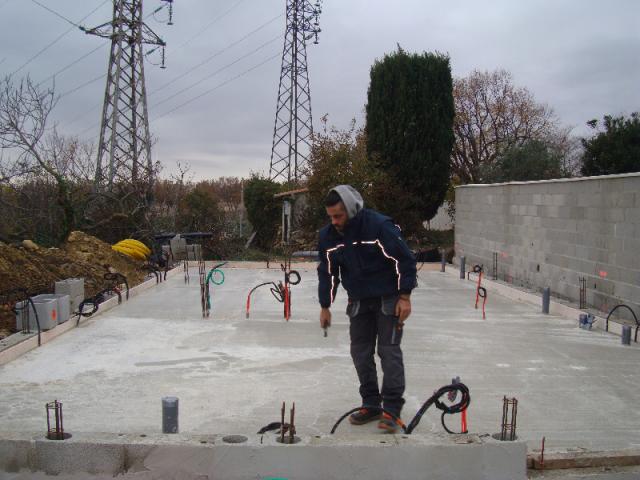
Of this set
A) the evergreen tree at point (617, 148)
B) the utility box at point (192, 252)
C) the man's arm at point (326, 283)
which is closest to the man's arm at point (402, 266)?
the man's arm at point (326, 283)

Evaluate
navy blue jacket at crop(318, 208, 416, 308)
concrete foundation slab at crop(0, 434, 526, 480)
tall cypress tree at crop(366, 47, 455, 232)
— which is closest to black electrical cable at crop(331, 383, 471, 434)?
concrete foundation slab at crop(0, 434, 526, 480)

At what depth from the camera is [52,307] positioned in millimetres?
6492

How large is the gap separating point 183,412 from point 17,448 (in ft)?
3.85

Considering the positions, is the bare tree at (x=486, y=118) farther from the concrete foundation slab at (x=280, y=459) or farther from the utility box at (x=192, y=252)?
the concrete foundation slab at (x=280, y=459)

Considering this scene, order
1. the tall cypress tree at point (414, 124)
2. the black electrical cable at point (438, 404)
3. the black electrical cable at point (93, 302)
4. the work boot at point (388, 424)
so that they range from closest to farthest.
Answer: the black electrical cable at point (438, 404)
the work boot at point (388, 424)
the black electrical cable at point (93, 302)
the tall cypress tree at point (414, 124)

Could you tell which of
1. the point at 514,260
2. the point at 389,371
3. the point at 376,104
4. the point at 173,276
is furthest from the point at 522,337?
the point at 376,104

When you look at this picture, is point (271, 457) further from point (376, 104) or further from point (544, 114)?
point (544, 114)

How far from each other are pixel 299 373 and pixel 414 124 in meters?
15.3

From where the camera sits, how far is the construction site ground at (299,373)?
396cm

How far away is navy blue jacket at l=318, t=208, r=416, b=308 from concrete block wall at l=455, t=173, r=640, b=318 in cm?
530

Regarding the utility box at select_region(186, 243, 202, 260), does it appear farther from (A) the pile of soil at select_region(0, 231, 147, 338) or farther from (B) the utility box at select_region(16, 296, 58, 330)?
(B) the utility box at select_region(16, 296, 58, 330)

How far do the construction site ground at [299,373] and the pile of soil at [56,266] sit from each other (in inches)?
50.5

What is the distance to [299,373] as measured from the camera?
203 inches

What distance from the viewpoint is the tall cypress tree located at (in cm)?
1925
